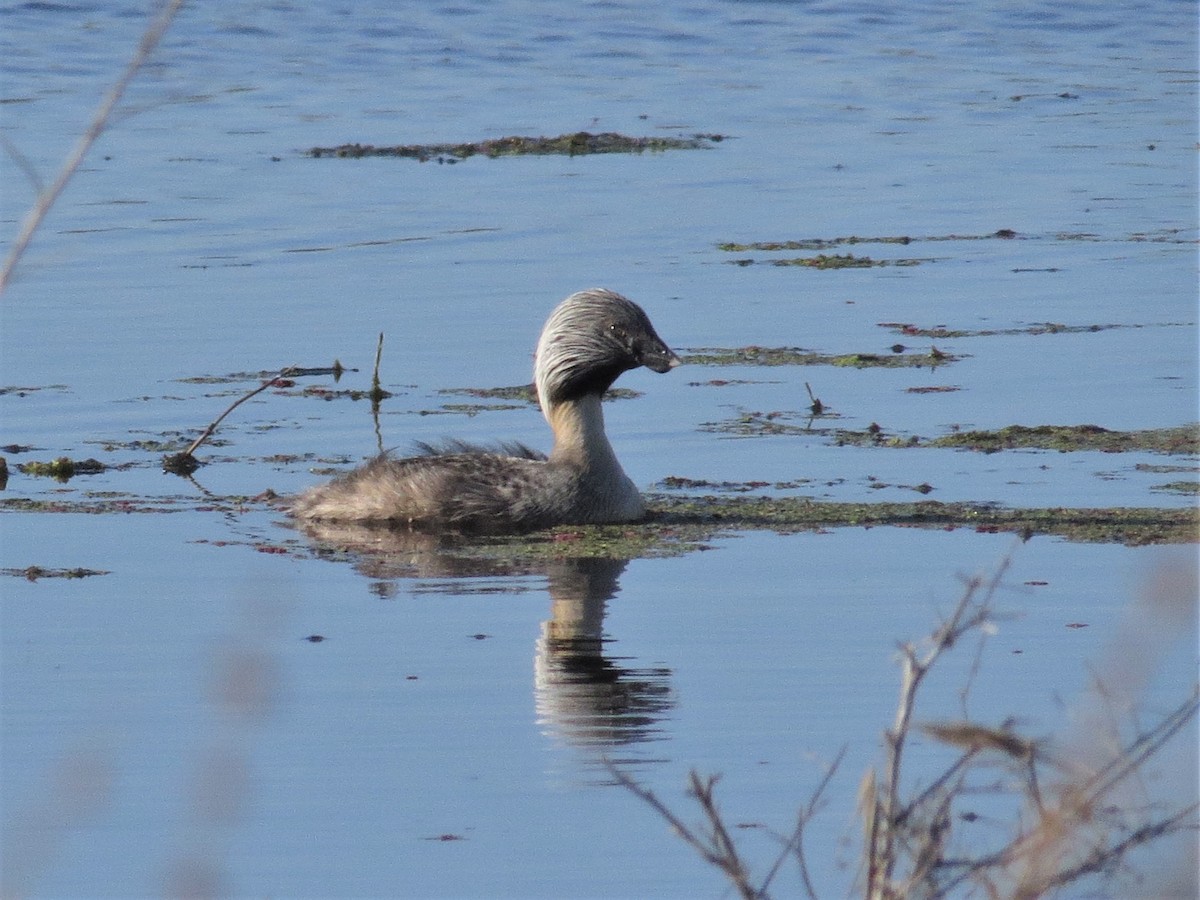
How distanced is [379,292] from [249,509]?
643 cm

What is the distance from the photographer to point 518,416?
1394cm

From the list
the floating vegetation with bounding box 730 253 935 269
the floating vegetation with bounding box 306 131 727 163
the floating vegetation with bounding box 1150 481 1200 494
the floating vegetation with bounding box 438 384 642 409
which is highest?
the floating vegetation with bounding box 306 131 727 163

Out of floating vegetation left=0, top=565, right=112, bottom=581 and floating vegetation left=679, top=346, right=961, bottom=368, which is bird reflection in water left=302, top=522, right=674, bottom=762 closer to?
floating vegetation left=0, top=565, right=112, bottom=581

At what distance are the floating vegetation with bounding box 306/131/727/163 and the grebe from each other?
47.2 feet

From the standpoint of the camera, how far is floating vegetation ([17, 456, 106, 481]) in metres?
12.4

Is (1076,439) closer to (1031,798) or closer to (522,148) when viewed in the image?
(1031,798)

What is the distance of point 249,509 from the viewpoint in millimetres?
11688

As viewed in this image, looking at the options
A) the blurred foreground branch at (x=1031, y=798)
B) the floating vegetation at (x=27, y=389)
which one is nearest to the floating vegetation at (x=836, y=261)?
the floating vegetation at (x=27, y=389)

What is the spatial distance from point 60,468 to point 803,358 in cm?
490

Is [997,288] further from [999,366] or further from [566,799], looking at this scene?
[566,799]

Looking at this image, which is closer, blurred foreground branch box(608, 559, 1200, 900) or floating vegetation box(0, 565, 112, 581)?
blurred foreground branch box(608, 559, 1200, 900)

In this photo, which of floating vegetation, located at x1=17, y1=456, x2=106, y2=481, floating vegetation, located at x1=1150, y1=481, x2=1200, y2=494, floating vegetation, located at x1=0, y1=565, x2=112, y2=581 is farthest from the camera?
floating vegetation, located at x1=17, y1=456, x2=106, y2=481

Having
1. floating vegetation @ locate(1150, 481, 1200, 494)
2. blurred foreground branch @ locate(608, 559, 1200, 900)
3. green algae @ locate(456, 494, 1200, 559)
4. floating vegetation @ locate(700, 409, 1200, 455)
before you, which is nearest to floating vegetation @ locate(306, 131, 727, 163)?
floating vegetation @ locate(700, 409, 1200, 455)

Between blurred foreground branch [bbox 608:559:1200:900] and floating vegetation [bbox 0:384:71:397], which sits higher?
blurred foreground branch [bbox 608:559:1200:900]
